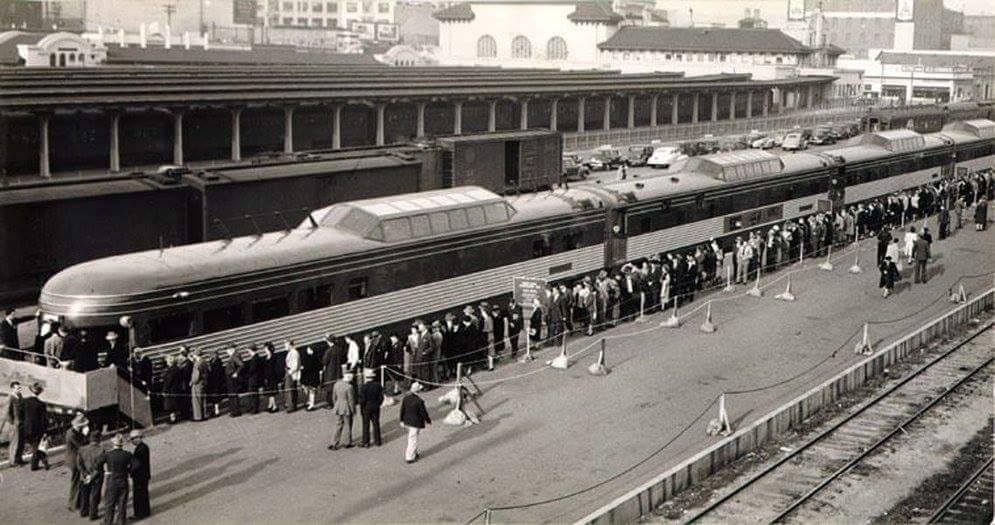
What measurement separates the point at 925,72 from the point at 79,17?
9449 cm

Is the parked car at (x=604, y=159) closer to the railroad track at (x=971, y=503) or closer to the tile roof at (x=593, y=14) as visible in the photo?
the railroad track at (x=971, y=503)

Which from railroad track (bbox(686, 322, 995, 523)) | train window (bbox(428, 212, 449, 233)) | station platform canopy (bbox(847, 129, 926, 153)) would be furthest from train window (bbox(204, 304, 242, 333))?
station platform canopy (bbox(847, 129, 926, 153))

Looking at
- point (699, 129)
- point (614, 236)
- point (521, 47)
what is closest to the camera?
point (614, 236)

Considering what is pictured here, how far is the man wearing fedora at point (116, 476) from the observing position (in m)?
14.0

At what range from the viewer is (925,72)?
121 meters

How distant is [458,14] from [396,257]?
98354mm

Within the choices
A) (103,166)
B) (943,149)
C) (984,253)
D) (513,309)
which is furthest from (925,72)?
(513,309)

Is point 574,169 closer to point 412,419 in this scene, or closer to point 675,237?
point 675,237

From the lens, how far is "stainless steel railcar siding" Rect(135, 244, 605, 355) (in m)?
19.5

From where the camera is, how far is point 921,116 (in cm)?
8162

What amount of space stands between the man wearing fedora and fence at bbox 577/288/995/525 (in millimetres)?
6026

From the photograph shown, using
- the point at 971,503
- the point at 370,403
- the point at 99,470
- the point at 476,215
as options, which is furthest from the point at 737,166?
the point at 99,470

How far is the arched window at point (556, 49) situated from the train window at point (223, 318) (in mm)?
98717

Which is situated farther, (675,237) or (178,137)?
(178,137)
